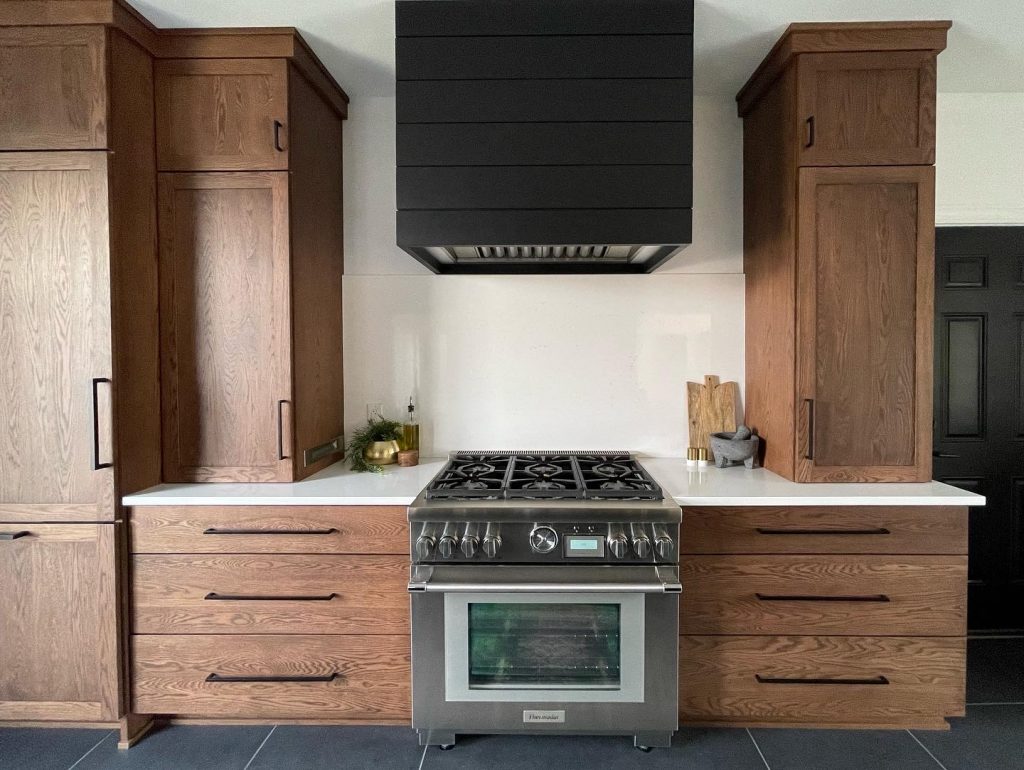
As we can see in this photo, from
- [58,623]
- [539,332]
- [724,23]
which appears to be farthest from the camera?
[539,332]

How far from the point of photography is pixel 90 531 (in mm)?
2080

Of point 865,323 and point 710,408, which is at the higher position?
point 865,323

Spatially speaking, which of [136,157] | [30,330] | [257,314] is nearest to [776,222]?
[257,314]

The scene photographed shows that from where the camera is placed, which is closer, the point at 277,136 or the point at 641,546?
the point at 641,546

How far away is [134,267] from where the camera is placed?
2166 millimetres

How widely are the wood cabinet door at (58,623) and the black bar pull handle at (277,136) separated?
4.49 ft

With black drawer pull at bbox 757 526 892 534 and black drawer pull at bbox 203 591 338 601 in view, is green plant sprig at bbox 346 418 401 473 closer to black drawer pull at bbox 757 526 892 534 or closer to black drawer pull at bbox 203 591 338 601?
black drawer pull at bbox 203 591 338 601

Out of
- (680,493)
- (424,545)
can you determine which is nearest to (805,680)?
(680,493)

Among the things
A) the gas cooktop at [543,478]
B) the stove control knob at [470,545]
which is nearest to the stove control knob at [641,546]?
the gas cooktop at [543,478]

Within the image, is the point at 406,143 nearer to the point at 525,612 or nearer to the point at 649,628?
the point at 525,612

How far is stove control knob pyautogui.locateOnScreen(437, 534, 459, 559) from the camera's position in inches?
79.2

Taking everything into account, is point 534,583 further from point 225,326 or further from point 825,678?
point 225,326

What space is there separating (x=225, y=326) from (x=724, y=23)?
2.00m

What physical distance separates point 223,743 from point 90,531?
0.81m
